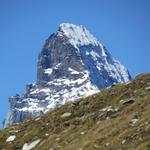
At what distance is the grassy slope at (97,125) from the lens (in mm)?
28641

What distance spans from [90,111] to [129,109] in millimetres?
5144

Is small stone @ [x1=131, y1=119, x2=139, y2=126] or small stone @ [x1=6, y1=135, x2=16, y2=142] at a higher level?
small stone @ [x1=6, y1=135, x2=16, y2=142]

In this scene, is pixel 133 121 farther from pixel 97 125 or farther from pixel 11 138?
pixel 11 138

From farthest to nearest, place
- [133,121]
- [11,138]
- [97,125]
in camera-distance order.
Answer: [11,138] < [97,125] < [133,121]

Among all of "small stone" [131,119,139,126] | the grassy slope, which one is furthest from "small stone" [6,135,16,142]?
"small stone" [131,119,139,126]

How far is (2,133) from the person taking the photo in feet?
135

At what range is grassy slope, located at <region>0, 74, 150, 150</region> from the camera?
2864 centimetres

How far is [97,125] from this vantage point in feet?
109

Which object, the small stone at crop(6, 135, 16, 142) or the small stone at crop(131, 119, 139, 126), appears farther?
the small stone at crop(6, 135, 16, 142)

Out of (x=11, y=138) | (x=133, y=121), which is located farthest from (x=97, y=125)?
(x=11, y=138)

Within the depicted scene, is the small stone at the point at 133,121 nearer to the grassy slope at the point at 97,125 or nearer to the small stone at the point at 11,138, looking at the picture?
the grassy slope at the point at 97,125

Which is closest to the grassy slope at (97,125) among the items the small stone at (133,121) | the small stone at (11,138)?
the small stone at (133,121)

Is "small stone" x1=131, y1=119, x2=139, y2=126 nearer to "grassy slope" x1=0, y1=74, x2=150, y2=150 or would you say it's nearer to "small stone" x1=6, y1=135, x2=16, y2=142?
"grassy slope" x1=0, y1=74, x2=150, y2=150

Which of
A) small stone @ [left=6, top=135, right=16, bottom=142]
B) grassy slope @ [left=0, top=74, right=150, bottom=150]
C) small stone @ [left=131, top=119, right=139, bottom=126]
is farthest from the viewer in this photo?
small stone @ [left=6, top=135, right=16, bottom=142]
